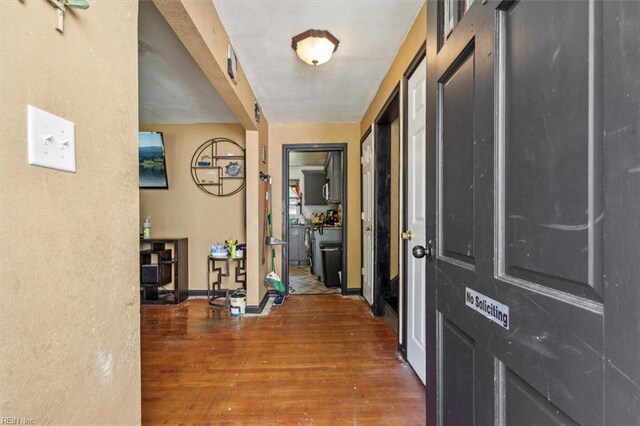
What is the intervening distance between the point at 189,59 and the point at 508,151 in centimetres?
252

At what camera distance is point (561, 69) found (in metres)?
0.54

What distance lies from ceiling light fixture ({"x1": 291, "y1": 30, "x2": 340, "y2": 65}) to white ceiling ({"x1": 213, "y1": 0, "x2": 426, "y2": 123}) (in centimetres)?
3

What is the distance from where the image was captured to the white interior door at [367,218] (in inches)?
130

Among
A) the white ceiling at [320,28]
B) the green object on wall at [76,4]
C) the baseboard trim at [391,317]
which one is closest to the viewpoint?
the green object on wall at [76,4]

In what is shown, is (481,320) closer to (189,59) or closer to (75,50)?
(75,50)

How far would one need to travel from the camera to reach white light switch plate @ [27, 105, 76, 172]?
0.59 meters

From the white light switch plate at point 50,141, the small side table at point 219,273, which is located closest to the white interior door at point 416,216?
the white light switch plate at point 50,141

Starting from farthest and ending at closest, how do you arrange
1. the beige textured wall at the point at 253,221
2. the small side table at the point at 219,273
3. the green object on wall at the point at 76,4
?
the small side table at the point at 219,273, the beige textured wall at the point at 253,221, the green object on wall at the point at 76,4

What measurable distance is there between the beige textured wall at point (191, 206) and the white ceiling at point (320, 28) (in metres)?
1.27

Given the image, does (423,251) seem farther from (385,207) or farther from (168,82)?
(168,82)

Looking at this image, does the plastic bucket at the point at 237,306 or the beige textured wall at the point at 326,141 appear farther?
the beige textured wall at the point at 326,141

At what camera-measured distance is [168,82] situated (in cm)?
278

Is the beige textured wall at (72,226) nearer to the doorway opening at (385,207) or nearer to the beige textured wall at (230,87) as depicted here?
the beige textured wall at (230,87)

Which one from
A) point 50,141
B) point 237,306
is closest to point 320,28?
point 50,141
